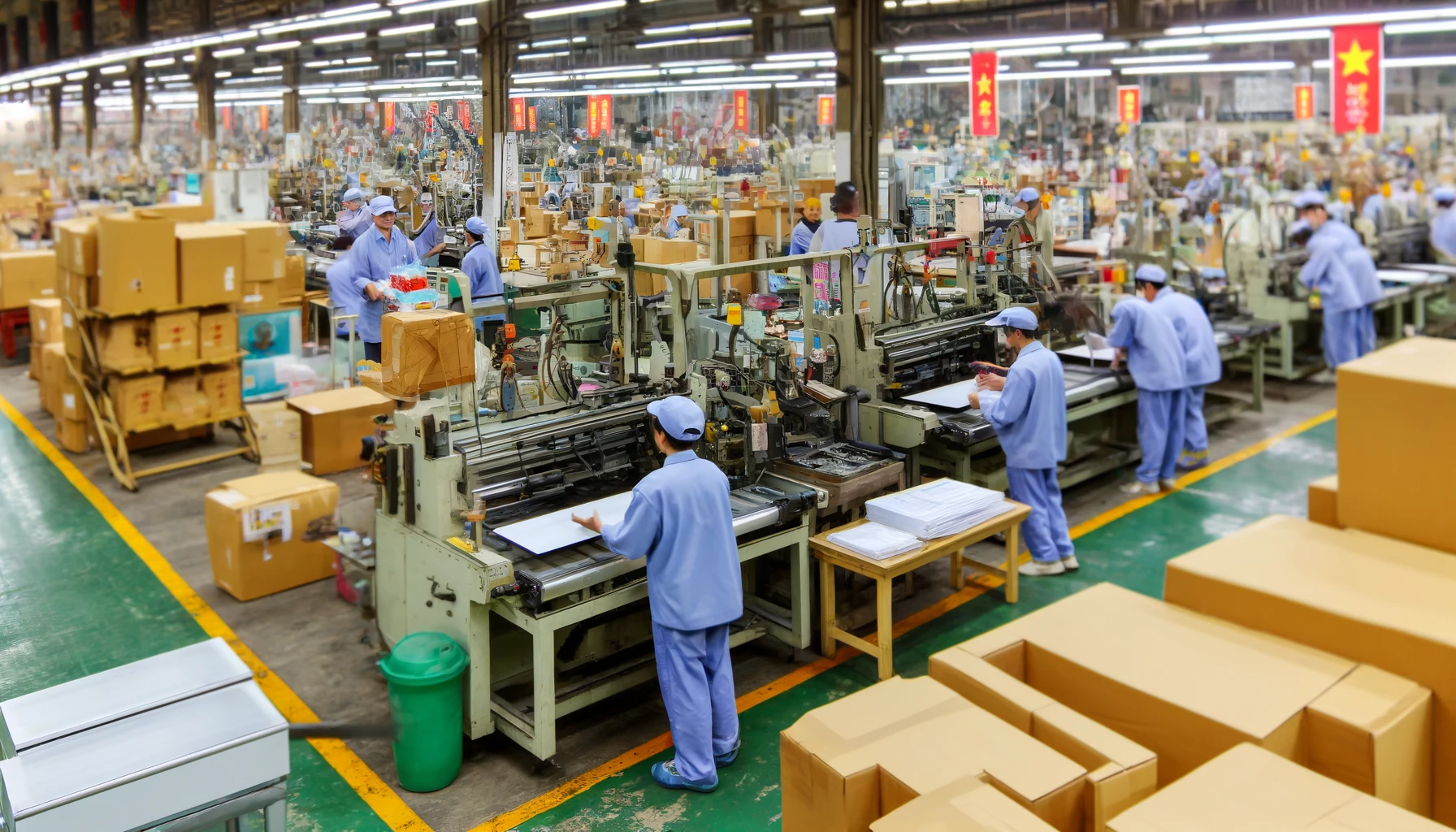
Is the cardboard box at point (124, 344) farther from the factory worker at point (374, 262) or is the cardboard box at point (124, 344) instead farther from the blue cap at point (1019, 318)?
the blue cap at point (1019, 318)

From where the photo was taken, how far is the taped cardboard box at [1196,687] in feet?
7.41

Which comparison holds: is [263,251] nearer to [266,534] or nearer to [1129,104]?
[266,534]

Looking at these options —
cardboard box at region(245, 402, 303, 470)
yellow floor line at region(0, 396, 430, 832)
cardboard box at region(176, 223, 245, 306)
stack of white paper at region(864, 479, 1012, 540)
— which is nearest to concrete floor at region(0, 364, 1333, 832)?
yellow floor line at region(0, 396, 430, 832)

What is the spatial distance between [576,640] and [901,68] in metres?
7.31

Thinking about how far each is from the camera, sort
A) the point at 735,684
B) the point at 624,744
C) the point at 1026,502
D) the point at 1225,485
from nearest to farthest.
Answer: the point at 624,744
the point at 735,684
the point at 1026,502
the point at 1225,485

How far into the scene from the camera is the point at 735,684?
4.57 meters

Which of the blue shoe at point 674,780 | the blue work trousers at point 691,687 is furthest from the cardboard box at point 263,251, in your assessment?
the blue shoe at point 674,780

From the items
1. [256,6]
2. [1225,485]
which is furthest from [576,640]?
[256,6]

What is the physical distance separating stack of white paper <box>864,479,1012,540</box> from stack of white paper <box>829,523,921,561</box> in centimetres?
6

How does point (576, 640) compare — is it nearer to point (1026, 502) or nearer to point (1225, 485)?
point (1026, 502)

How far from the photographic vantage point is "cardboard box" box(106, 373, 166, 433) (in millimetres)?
7043

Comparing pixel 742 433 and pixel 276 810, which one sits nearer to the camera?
pixel 276 810

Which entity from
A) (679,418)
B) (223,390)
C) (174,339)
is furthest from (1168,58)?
(174,339)

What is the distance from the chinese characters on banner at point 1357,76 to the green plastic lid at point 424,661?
8.07 metres
